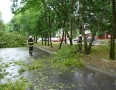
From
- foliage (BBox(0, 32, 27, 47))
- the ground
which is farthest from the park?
foliage (BBox(0, 32, 27, 47))

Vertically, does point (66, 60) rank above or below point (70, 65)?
above

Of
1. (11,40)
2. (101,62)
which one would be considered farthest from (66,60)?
(11,40)

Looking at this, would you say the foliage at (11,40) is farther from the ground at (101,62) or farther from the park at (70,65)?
the ground at (101,62)

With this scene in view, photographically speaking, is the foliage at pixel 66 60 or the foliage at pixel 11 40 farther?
the foliage at pixel 11 40

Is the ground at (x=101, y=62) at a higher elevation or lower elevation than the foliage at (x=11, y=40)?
lower

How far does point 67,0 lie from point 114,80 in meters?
13.5

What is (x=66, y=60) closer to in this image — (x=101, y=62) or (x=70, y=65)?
(x=70, y=65)

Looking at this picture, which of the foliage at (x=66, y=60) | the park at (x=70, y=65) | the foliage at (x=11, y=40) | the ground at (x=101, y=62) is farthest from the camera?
the foliage at (x=11, y=40)

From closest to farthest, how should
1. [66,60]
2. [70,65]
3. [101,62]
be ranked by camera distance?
[70,65]
[101,62]
[66,60]

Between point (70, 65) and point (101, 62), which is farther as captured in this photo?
point (101, 62)

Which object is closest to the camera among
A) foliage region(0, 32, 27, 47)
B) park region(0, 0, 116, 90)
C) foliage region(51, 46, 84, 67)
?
park region(0, 0, 116, 90)

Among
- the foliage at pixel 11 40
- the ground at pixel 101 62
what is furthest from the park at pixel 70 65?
the foliage at pixel 11 40

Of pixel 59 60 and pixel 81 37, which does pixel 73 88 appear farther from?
pixel 81 37

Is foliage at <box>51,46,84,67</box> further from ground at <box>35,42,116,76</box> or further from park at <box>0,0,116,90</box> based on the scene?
ground at <box>35,42,116,76</box>
